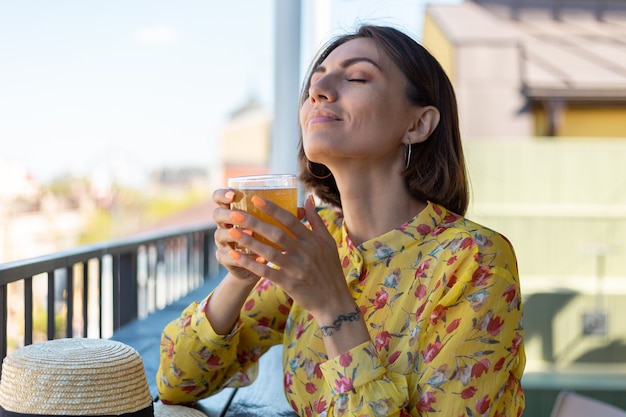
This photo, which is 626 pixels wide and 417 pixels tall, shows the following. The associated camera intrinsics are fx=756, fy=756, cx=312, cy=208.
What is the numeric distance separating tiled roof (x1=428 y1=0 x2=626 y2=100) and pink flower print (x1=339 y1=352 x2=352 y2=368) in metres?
9.87

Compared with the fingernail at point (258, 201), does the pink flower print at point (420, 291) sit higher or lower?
lower

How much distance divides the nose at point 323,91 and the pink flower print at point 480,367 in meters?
0.52

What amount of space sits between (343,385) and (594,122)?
10537 mm

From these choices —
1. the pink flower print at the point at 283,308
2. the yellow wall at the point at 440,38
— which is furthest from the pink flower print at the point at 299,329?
the yellow wall at the point at 440,38

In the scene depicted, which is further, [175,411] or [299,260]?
[175,411]

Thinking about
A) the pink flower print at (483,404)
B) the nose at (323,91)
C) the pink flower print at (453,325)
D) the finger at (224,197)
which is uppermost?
the nose at (323,91)

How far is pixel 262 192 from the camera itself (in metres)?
1.11

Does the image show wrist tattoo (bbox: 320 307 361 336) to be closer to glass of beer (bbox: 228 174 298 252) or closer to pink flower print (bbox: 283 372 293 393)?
glass of beer (bbox: 228 174 298 252)

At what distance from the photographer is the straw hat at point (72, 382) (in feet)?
3.67

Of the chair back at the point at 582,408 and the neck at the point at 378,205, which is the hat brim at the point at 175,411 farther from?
the chair back at the point at 582,408

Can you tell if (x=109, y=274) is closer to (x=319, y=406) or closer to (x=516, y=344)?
(x=319, y=406)

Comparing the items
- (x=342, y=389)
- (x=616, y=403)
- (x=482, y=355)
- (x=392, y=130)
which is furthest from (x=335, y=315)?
(x=616, y=403)

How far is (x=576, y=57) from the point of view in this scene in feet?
35.0

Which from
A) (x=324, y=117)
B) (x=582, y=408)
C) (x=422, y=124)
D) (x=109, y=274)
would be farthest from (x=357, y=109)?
(x=109, y=274)
